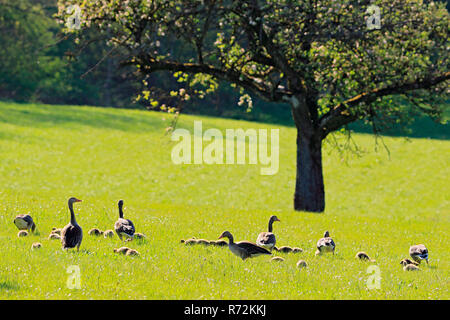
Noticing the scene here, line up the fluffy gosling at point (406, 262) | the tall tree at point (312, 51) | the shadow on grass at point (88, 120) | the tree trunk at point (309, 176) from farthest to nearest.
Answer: the shadow on grass at point (88, 120), the tree trunk at point (309, 176), the tall tree at point (312, 51), the fluffy gosling at point (406, 262)

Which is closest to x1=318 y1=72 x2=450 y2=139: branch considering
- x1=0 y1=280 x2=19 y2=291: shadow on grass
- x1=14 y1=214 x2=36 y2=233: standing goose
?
x1=14 y1=214 x2=36 y2=233: standing goose

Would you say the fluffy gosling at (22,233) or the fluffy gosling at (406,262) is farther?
the fluffy gosling at (22,233)

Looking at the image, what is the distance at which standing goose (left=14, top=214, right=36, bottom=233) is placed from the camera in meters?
14.9

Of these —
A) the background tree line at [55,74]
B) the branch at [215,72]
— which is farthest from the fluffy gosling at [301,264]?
the background tree line at [55,74]

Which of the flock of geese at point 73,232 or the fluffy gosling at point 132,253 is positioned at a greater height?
the flock of geese at point 73,232

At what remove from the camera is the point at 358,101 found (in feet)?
80.0

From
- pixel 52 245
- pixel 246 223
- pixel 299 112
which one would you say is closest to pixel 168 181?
pixel 299 112

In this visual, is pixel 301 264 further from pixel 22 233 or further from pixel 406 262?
pixel 22 233

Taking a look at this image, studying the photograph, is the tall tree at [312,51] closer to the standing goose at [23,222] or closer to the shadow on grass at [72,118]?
the standing goose at [23,222]

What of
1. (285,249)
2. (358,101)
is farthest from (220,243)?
(358,101)

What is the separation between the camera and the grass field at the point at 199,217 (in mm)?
10969

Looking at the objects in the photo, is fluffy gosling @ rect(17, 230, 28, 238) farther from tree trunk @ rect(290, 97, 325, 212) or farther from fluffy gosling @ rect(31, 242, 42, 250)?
tree trunk @ rect(290, 97, 325, 212)

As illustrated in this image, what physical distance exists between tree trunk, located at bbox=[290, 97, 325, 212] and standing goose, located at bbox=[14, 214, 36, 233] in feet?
44.5

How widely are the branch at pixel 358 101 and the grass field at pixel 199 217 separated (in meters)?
4.04
